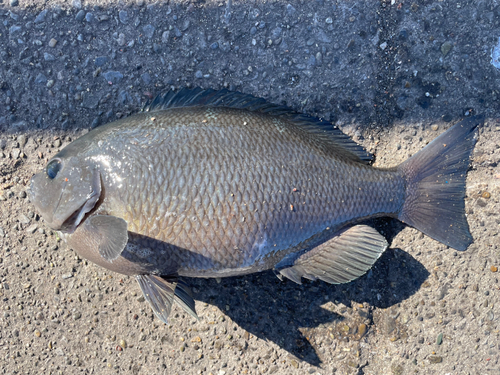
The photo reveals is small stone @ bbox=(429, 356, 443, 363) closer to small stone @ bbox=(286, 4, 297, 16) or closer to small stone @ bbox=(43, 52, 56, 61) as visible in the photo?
small stone @ bbox=(286, 4, 297, 16)

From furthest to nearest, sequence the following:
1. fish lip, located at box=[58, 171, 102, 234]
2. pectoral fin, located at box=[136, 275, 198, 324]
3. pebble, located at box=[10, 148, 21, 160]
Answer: pebble, located at box=[10, 148, 21, 160] < pectoral fin, located at box=[136, 275, 198, 324] < fish lip, located at box=[58, 171, 102, 234]

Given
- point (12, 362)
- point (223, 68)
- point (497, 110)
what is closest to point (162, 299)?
point (12, 362)

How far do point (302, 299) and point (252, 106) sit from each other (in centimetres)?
129

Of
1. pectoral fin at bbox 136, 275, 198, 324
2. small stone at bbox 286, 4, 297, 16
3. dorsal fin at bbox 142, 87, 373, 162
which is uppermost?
small stone at bbox 286, 4, 297, 16

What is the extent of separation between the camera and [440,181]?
82.9 inches

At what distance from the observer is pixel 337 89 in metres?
2.32

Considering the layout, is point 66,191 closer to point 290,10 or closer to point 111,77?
point 111,77

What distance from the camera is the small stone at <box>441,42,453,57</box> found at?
2.26 meters

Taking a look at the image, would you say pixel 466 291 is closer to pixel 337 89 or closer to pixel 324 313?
pixel 324 313

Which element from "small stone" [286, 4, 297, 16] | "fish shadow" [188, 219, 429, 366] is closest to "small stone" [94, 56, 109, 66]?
"small stone" [286, 4, 297, 16]

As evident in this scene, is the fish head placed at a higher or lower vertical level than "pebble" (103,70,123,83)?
lower

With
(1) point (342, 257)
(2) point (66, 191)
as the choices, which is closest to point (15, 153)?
(2) point (66, 191)

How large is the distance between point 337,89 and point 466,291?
1548 mm

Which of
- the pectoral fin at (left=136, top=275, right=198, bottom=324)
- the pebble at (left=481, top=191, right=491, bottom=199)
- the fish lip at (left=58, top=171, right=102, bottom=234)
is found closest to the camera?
the fish lip at (left=58, top=171, right=102, bottom=234)
